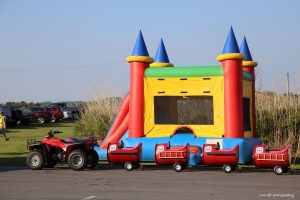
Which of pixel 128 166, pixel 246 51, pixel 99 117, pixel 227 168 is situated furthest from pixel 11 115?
pixel 227 168

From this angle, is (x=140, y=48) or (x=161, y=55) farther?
(x=161, y=55)

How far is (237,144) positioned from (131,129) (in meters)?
3.38

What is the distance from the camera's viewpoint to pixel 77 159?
1366 centimetres

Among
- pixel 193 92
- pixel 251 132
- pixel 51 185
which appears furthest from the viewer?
pixel 251 132

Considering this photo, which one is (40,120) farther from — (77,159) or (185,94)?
(77,159)

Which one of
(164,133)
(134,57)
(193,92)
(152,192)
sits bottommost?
(152,192)

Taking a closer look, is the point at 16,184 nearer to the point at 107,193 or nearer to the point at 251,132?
the point at 107,193

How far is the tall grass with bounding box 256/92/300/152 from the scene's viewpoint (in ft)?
59.0

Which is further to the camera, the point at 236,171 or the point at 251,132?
the point at 251,132

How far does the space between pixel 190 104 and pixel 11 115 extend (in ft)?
84.0

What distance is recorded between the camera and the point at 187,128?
1488 centimetres

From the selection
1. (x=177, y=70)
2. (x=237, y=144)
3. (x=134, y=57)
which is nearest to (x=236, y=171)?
(x=237, y=144)

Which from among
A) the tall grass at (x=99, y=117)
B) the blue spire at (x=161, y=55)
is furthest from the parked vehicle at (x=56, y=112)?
the blue spire at (x=161, y=55)

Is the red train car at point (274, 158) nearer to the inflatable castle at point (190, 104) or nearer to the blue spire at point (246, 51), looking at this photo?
the inflatable castle at point (190, 104)
